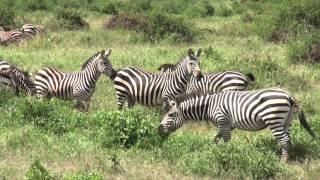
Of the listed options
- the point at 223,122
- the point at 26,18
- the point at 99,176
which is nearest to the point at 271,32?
the point at 26,18

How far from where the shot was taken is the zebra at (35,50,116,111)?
13.0 m

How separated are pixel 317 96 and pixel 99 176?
8.17 meters

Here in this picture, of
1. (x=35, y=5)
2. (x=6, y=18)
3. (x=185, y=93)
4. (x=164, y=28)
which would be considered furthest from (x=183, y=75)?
(x=35, y=5)

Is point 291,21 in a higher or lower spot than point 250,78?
lower

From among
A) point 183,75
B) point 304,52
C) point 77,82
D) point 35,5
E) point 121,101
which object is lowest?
point 35,5

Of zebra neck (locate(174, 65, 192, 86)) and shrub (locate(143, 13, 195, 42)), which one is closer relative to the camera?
zebra neck (locate(174, 65, 192, 86))

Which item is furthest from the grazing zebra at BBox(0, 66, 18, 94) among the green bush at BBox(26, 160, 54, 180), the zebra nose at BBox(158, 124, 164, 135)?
the green bush at BBox(26, 160, 54, 180)

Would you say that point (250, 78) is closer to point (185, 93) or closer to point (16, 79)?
point (185, 93)

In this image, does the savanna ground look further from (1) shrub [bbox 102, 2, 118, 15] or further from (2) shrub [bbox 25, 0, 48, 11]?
(1) shrub [bbox 102, 2, 118, 15]

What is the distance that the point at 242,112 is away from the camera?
32.9 ft

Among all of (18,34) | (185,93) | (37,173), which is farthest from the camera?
(18,34)

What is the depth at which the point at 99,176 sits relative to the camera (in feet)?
24.7

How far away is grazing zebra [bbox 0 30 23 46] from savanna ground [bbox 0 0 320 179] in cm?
77

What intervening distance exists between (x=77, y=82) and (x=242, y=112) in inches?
Answer: 173
